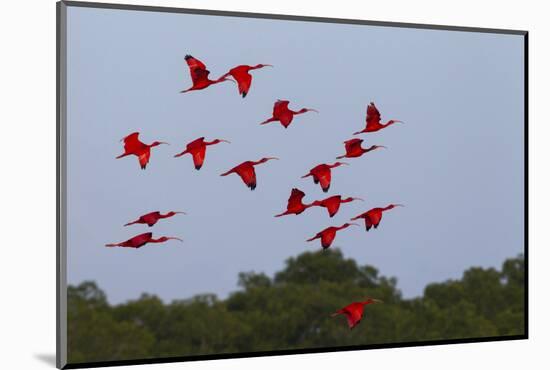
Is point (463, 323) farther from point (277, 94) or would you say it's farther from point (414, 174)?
point (277, 94)

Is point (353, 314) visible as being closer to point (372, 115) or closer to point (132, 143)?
point (372, 115)

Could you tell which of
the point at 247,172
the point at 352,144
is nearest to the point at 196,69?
the point at 247,172

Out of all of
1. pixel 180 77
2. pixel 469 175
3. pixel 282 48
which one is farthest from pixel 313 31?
pixel 469 175

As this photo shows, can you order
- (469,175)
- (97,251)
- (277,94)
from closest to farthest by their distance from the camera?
1. (97,251)
2. (277,94)
3. (469,175)

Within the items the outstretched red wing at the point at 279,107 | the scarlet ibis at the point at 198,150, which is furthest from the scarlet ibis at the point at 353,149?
the scarlet ibis at the point at 198,150

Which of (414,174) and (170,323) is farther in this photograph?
(414,174)

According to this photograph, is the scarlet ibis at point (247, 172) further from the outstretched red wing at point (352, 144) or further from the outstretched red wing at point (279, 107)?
the outstretched red wing at point (352, 144)

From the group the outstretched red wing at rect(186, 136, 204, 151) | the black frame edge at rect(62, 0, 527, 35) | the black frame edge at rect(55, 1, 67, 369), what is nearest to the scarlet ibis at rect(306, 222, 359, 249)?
the outstretched red wing at rect(186, 136, 204, 151)
